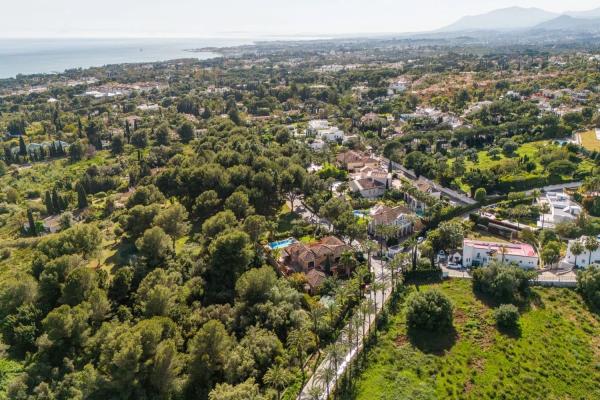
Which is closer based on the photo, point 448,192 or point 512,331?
point 512,331

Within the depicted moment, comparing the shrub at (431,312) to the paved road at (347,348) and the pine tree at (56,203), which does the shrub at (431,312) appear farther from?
the pine tree at (56,203)

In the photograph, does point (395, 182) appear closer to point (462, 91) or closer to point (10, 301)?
point (10, 301)

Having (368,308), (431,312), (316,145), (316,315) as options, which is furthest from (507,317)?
(316,145)

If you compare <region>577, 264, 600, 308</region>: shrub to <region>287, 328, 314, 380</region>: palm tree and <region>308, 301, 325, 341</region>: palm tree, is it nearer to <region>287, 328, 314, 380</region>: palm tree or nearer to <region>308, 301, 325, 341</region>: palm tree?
<region>308, 301, 325, 341</region>: palm tree

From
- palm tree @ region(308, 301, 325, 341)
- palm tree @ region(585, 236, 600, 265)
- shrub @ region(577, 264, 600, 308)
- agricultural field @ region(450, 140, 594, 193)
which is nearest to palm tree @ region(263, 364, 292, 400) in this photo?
palm tree @ region(308, 301, 325, 341)

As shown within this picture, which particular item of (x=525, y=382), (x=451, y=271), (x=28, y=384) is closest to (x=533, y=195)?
(x=451, y=271)

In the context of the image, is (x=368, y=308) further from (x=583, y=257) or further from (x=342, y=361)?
(x=583, y=257)
